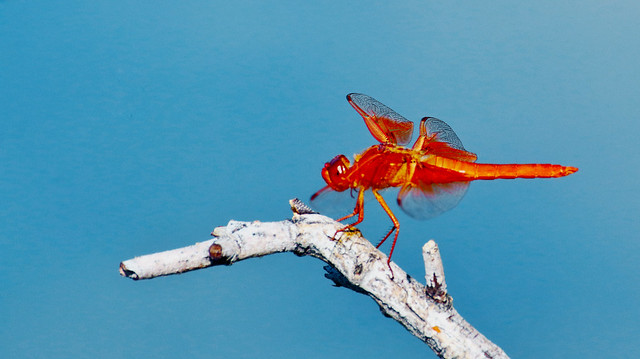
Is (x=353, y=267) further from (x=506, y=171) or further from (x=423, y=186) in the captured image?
(x=506, y=171)

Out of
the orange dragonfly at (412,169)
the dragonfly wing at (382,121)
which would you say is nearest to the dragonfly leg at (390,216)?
the orange dragonfly at (412,169)

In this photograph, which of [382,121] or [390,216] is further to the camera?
[382,121]

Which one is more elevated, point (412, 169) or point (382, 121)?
point (382, 121)

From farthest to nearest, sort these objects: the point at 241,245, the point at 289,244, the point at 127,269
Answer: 1. the point at 289,244
2. the point at 241,245
3. the point at 127,269

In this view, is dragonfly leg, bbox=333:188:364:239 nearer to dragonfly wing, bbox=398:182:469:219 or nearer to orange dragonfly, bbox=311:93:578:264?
orange dragonfly, bbox=311:93:578:264

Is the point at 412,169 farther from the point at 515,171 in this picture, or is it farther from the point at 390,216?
the point at 515,171

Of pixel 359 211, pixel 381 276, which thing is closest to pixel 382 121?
pixel 359 211

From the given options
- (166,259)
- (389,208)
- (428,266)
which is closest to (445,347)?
(428,266)

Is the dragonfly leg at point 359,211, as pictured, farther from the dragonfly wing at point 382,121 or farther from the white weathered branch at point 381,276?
the dragonfly wing at point 382,121

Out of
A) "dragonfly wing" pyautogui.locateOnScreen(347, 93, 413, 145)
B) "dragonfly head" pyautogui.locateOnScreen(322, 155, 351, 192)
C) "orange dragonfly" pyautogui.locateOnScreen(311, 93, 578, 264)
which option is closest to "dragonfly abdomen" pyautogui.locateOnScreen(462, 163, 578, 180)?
"orange dragonfly" pyautogui.locateOnScreen(311, 93, 578, 264)
